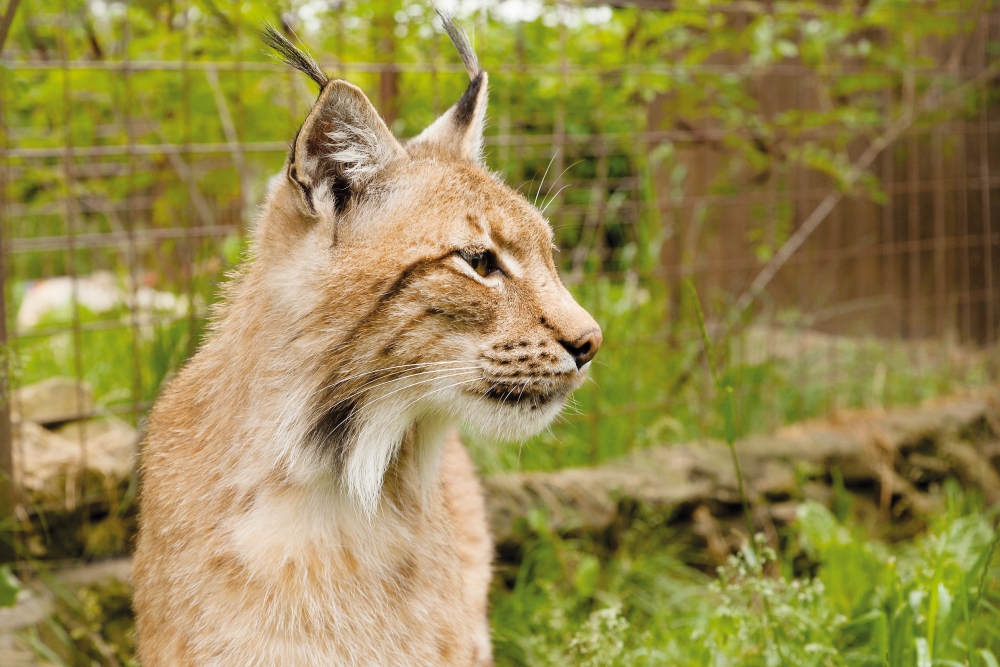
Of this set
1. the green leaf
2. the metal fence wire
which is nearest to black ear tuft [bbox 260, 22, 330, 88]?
the metal fence wire

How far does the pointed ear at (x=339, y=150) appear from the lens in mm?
2119

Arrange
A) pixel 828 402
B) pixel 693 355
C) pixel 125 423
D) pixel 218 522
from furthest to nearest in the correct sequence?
pixel 828 402
pixel 693 355
pixel 125 423
pixel 218 522

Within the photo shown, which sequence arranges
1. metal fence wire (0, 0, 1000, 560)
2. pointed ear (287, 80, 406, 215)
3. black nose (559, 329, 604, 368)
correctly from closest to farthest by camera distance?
1. pointed ear (287, 80, 406, 215)
2. black nose (559, 329, 604, 368)
3. metal fence wire (0, 0, 1000, 560)

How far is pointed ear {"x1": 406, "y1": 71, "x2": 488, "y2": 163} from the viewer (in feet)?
8.45

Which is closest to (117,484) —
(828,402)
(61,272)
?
(828,402)

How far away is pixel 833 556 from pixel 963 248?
130 inches

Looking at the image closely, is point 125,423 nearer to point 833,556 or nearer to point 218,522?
point 218,522

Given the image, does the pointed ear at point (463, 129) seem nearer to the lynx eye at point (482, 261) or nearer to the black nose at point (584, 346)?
the lynx eye at point (482, 261)

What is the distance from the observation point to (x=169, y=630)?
90.7 inches

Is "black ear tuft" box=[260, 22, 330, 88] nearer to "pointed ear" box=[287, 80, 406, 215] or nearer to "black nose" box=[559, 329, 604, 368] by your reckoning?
"pointed ear" box=[287, 80, 406, 215]

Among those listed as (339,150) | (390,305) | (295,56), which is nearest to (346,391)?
(390,305)

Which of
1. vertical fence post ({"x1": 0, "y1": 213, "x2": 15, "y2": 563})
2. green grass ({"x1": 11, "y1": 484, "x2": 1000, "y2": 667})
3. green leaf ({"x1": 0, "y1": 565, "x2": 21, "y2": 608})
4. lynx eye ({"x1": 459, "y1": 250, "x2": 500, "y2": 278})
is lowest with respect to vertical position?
green grass ({"x1": 11, "y1": 484, "x2": 1000, "y2": 667})

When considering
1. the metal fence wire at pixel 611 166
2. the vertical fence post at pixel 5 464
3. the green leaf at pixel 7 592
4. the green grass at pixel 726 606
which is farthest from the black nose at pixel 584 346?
the vertical fence post at pixel 5 464

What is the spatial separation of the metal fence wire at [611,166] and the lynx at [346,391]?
97 cm
